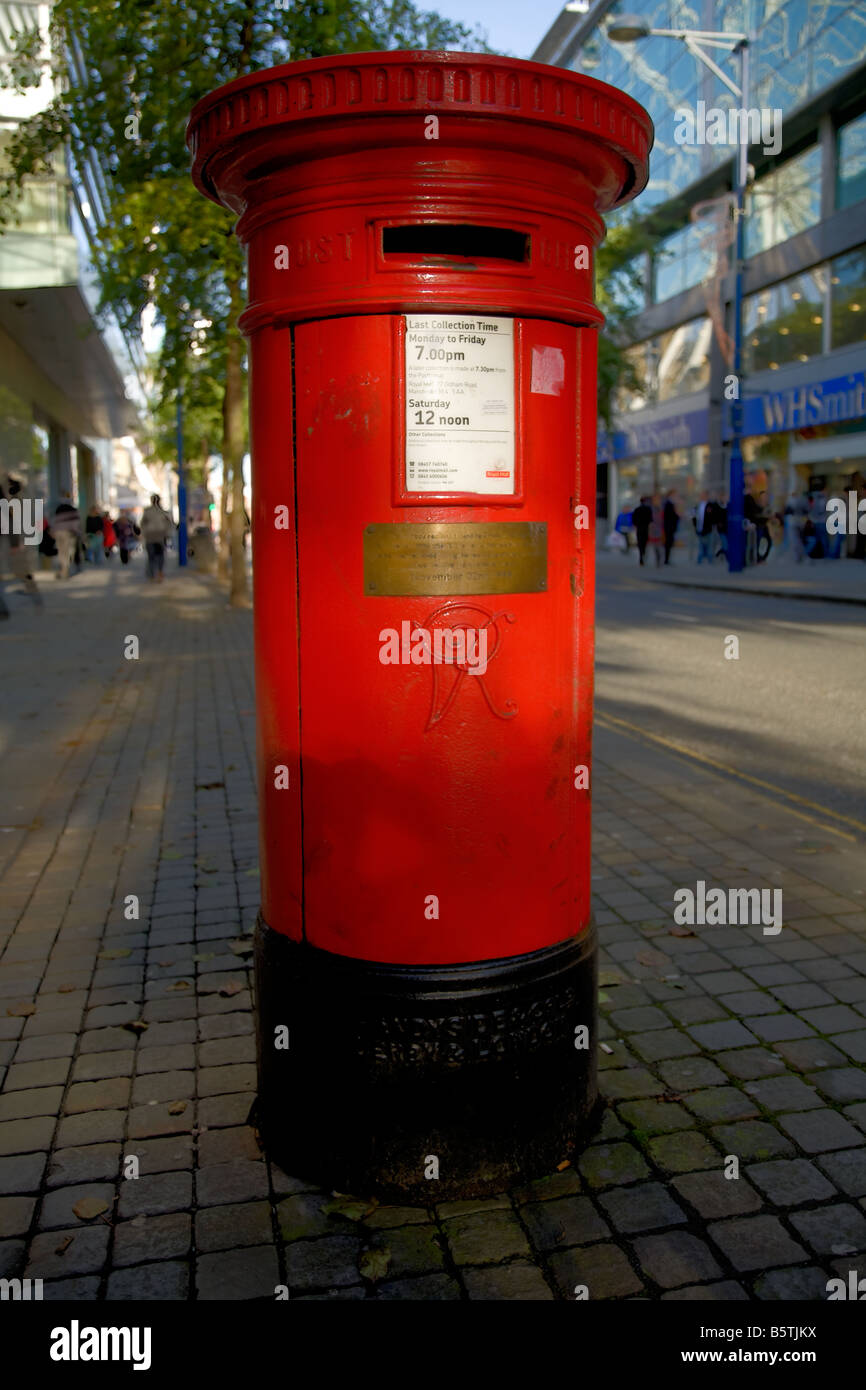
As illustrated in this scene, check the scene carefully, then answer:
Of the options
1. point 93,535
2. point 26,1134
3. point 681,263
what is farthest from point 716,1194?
point 93,535

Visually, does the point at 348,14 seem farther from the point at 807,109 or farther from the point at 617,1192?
the point at 807,109

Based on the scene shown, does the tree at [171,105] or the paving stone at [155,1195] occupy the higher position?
the tree at [171,105]

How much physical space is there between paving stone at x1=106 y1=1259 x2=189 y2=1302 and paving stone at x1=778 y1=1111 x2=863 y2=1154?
4.94 ft

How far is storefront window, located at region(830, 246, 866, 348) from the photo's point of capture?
26953mm

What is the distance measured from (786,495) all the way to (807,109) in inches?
364

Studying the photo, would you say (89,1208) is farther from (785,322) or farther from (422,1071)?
(785,322)

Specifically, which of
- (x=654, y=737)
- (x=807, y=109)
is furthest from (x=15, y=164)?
(x=807, y=109)

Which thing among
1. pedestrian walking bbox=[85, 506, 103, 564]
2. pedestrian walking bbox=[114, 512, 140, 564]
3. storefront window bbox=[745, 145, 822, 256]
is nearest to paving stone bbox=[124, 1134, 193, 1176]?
storefront window bbox=[745, 145, 822, 256]

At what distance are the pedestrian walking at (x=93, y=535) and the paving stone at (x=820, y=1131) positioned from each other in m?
37.4

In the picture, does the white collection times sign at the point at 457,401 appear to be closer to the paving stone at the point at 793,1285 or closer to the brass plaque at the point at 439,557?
the brass plaque at the point at 439,557

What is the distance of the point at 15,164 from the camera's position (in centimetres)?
1562

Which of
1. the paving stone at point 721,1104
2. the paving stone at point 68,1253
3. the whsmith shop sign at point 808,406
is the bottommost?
the paving stone at point 68,1253

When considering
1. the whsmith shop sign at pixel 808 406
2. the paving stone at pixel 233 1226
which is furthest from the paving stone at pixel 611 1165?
the whsmith shop sign at pixel 808 406

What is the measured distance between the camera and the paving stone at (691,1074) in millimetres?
3177
